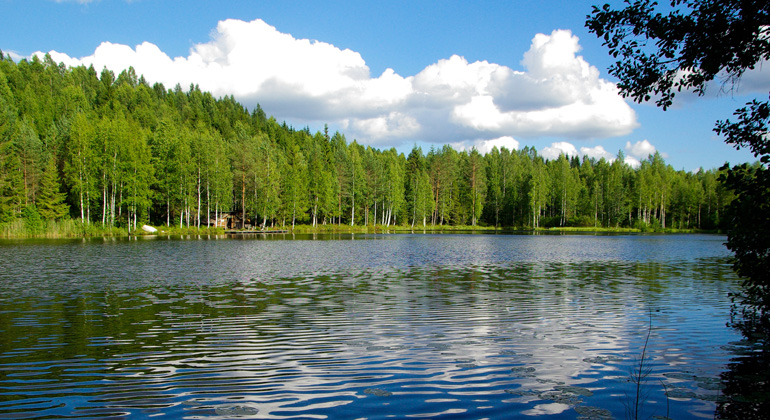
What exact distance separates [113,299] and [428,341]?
12.8 metres

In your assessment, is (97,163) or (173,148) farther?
(173,148)

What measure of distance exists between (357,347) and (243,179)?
87.7 meters

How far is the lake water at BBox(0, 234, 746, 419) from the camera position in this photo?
745 centimetres

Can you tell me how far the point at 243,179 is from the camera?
93875 millimetres

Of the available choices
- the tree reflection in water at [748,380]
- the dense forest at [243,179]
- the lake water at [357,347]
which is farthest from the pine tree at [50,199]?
the tree reflection in water at [748,380]

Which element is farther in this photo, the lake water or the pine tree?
the pine tree

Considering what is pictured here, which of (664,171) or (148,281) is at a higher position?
(664,171)

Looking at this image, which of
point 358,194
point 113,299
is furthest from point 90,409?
point 358,194

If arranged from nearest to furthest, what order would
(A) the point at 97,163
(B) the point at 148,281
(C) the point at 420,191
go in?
1. (B) the point at 148,281
2. (A) the point at 97,163
3. (C) the point at 420,191

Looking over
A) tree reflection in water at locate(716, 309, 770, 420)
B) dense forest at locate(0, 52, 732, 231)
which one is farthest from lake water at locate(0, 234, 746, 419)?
dense forest at locate(0, 52, 732, 231)

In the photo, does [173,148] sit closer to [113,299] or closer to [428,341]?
[113,299]

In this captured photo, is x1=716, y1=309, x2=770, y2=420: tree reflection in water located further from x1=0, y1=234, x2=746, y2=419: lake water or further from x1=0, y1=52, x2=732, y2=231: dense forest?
x1=0, y1=52, x2=732, y2=231: dense forest

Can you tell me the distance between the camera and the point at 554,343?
11500 millimetres

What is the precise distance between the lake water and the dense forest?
58841 millimetres
